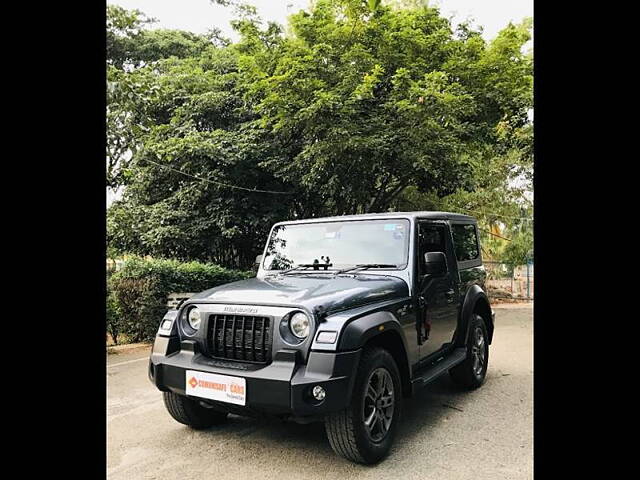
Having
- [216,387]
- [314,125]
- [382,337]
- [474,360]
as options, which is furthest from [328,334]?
[314,125]

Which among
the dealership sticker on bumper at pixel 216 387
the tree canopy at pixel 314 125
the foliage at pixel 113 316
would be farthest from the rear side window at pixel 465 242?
the foliage at pixel 113 316

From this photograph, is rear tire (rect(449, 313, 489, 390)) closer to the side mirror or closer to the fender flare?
the fender flare

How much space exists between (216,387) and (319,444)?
3.36 ft

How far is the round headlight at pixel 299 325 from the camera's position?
128 inches

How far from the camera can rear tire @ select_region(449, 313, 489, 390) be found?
16.8 feet

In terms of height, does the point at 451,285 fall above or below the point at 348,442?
above

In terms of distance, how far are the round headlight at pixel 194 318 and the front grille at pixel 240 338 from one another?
165mm

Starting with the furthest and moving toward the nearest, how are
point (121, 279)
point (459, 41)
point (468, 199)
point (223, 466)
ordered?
point (468, 199) → point (459, 41) → point (121, 279) → point (223, 466)
